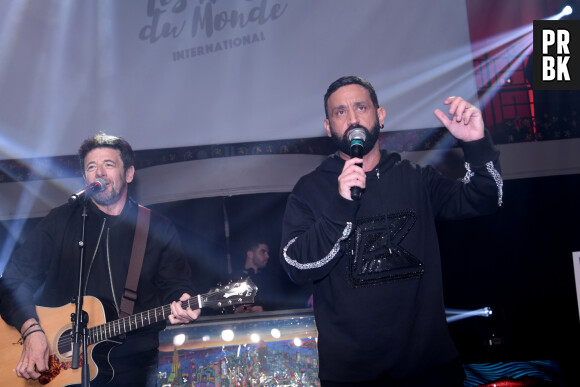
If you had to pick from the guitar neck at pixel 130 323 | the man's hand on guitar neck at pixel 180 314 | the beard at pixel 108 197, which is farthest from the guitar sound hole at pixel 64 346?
the beard at pixel 108 197

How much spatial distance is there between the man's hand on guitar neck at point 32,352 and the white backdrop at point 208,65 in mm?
1661

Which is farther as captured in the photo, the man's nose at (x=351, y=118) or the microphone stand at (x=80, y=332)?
the microphone stand at (x=80, y=332)

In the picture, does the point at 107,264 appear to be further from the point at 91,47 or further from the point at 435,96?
the point at 435,96

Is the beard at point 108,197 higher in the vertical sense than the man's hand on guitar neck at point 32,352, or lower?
higher

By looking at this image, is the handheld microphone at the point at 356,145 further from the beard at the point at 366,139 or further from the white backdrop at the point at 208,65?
the white backdrop at the point at 208,65

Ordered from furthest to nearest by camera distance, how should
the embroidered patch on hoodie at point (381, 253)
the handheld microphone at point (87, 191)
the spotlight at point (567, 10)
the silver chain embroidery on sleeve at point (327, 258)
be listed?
the spotlight at point (567, 10) < the handheld microphone at point (87, 191) < the embroidered patch on hoodie at point (381, 253) < the silver chain embroidery on sleeve at point (327, 258)

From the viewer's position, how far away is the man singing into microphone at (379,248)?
1840 mm

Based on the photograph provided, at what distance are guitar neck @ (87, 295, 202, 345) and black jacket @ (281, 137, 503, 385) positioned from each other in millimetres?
1033

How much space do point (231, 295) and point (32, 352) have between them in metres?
1.16

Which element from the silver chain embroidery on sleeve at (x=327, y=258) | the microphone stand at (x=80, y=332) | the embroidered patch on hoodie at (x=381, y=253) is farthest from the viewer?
the microphone stand at (x=80, y=332)

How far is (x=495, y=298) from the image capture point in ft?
18.3

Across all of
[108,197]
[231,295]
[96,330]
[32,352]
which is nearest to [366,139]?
[231,295]

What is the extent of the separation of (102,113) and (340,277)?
2.91 meters

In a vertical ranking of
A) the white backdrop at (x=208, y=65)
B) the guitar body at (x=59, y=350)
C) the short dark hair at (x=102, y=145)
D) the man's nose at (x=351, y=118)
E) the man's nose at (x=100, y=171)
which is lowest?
the guitar body at (x=59, y=350)
